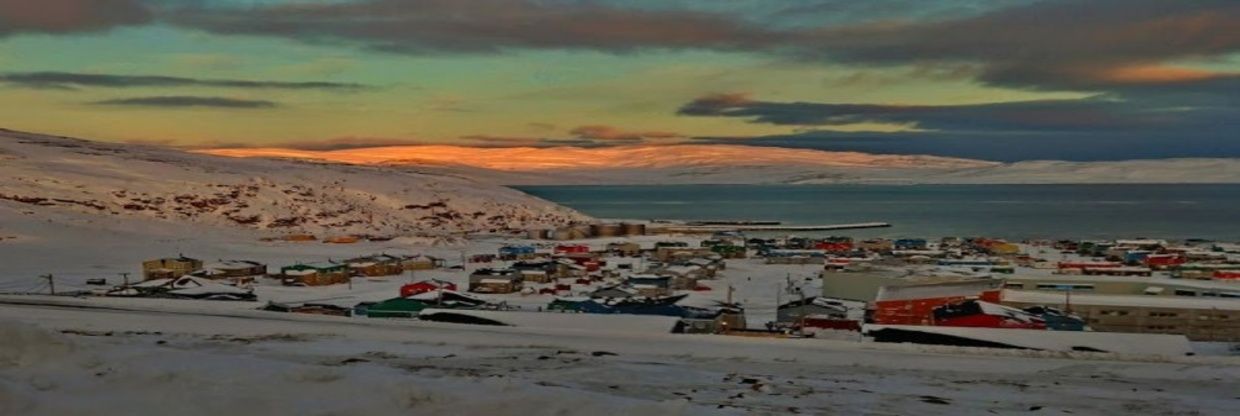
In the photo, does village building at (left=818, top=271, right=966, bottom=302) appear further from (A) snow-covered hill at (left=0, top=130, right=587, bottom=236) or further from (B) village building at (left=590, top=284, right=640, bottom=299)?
(A) snow-covered hill at (left=0, top=130, right=587, bottom=236)

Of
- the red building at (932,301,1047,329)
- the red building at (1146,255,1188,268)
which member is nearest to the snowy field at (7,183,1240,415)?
the red building at (932,301,1047,329)

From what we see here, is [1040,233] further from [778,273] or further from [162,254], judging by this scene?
[162,254]

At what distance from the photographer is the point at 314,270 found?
40.4 m

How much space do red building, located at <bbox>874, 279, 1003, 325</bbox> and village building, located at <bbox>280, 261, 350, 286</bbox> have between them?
2145cm

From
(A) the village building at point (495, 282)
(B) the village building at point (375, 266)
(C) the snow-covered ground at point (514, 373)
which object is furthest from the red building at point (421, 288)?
(C) the snow-covered ground at point (514, 373)

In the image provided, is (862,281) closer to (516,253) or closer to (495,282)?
(495,282)

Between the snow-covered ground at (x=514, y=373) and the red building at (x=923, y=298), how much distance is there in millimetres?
8912

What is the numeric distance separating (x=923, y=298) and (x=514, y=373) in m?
18.9

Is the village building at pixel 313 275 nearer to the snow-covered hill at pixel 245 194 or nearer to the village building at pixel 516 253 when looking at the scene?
the village building at pixel 516 253

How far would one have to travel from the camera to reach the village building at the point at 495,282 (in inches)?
1505

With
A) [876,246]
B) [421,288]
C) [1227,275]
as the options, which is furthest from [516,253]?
[1227,275]

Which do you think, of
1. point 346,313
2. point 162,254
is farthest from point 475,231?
point 346,313

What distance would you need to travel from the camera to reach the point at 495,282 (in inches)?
1519

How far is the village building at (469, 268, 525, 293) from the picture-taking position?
3822cm
